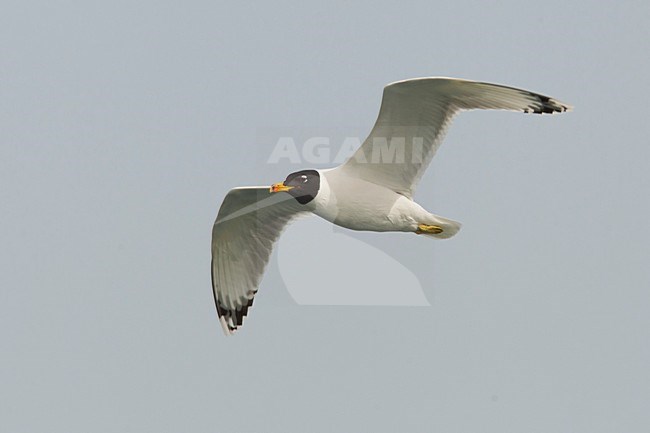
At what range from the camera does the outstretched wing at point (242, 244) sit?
35.7 feet

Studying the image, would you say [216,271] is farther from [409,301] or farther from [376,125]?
[376,125]

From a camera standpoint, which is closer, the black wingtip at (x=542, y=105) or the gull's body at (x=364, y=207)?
the black wingtip at (x=542, y=105)

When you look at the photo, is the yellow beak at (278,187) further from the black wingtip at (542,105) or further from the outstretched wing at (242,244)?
the black wingtip at (542,105)

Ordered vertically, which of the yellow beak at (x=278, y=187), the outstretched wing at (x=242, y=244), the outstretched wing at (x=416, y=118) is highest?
the outstretched wing at (x=416, y=118)

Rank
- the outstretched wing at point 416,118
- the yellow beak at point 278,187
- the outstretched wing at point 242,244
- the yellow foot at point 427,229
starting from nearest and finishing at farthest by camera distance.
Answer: the outstretched wing at point 416,118 < the yellow beak at point 278,187 < the yellow foot at point 427,229 < the outstretched wing at point 242,244

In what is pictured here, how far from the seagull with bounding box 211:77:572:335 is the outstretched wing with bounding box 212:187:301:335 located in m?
0.02

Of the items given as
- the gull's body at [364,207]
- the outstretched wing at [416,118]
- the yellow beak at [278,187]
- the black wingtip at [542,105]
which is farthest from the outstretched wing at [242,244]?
the black wingtip at [542,105]

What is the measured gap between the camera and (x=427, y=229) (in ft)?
32.6

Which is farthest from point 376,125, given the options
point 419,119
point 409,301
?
point 409,301

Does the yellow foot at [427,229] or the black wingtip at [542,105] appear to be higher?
the black wingtip at [542,105]

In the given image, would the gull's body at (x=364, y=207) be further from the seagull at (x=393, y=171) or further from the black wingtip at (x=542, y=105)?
the black wingtip at (x=542, y=105)

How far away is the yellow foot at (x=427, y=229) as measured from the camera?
32.6 ft

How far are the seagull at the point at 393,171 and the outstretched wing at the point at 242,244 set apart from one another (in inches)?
0.8

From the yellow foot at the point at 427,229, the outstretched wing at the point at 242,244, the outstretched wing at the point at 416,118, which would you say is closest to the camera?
the outstretched wing at the point at 416,118
